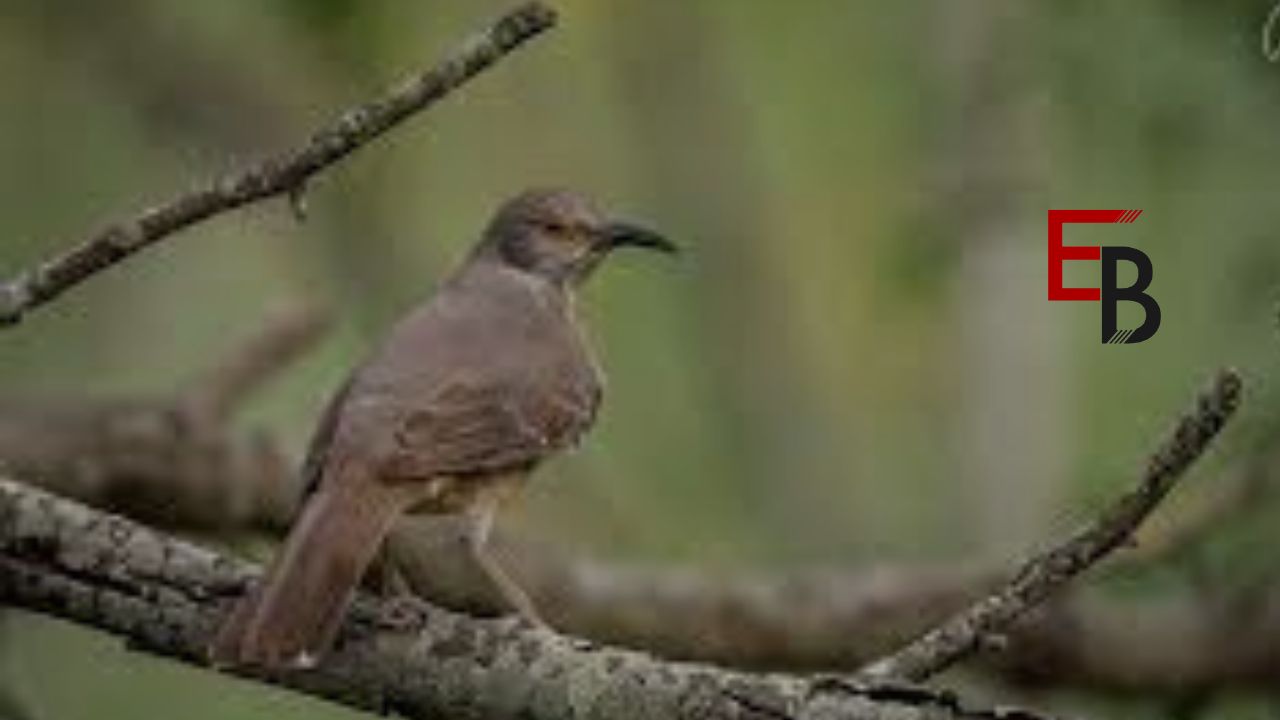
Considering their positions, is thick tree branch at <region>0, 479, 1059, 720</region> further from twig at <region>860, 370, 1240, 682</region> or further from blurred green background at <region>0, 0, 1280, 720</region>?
blurred green background at <region>0, 0, 1280, 720</region>

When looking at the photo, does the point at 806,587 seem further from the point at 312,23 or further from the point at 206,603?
the point at 206,603

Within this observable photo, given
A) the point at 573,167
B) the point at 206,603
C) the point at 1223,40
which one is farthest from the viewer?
the point at 573,167

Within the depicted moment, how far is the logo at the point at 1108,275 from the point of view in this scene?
765 cm

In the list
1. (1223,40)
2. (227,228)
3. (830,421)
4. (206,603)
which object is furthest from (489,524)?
(227,228)

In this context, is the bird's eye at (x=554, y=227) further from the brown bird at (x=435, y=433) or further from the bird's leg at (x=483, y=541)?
the bird's leg at (x=483, y=541)

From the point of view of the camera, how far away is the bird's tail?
14.2ft

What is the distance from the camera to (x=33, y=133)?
Result: 993cm

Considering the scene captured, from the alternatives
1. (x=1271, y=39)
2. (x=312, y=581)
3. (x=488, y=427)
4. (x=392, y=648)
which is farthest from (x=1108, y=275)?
(x=392, y=648)

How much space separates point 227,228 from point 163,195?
816mm

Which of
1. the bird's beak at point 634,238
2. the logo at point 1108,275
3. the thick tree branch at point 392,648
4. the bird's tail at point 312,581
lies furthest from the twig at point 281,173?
the logo at point 1108,275

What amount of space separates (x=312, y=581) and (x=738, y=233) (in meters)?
4.76

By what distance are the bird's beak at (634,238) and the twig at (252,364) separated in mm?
576

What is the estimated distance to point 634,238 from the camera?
6844 millimetres

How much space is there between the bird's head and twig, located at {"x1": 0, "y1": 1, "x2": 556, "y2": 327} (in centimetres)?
253
